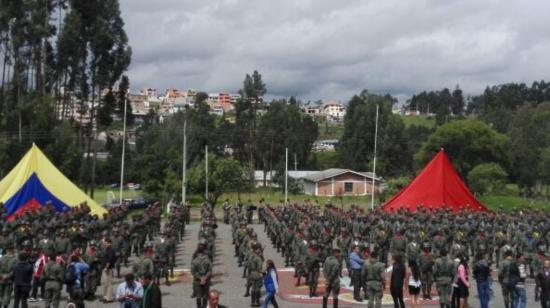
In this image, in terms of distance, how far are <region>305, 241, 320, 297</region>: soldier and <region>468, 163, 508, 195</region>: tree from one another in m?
44.8

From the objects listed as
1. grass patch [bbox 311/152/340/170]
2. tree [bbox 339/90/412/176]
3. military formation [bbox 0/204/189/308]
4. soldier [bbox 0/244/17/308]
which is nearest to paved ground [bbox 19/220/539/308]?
military formation [bbox 0/204/189/308]

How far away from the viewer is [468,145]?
66.7 metres

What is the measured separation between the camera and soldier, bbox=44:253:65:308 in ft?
48.4

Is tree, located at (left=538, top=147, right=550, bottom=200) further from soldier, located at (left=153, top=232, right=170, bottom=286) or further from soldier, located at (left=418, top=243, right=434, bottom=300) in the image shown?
soldier, located at (left=153, top=232, right=170, bottom=286)

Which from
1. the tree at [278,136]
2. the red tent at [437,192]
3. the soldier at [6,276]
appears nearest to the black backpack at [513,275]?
the soldier at [6,276]

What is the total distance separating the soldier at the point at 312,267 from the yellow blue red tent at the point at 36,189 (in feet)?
56.9

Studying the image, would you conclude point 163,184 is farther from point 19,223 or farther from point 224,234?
point 19,223

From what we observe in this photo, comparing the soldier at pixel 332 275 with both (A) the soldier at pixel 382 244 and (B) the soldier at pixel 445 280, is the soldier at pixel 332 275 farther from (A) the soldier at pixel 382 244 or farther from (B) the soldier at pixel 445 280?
(A) the soldier at pixel 382 244

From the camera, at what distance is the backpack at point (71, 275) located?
1484cm

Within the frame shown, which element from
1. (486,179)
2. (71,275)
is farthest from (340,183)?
(71,275)

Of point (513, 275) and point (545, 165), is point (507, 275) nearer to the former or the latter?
point (513, 275)

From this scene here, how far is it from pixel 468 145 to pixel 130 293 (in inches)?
2320

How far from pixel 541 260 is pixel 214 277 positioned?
10045 mm

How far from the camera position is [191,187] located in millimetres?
53156
